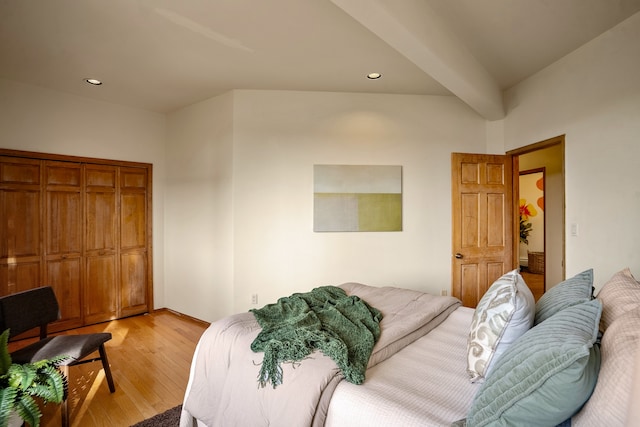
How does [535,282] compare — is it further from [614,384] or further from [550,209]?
[614,384]

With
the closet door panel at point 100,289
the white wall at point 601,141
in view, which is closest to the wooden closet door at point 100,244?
the closet door panel at point 100,289

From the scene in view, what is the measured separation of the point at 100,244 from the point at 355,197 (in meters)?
3.18

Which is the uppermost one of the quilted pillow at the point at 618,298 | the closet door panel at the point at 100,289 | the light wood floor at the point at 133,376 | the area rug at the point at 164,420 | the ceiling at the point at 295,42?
the ceiling at the point at 295,42

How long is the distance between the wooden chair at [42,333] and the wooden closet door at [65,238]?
145 centimetres

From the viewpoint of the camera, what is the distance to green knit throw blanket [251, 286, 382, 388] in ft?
4.64

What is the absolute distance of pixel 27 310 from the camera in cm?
232

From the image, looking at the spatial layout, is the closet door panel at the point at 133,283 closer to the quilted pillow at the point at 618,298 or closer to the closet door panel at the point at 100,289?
the closet door panel at the point at 100,289

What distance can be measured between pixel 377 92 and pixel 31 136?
12.7 ft

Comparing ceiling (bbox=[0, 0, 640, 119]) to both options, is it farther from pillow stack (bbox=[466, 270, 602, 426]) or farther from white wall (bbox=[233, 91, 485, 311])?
pillow stack (bbox=[466, 270, 602, 426])

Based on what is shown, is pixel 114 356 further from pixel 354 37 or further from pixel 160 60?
pixel 354 37

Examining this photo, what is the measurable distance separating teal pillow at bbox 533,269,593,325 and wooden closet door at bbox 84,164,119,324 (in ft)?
14.6

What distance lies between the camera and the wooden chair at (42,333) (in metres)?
2.10

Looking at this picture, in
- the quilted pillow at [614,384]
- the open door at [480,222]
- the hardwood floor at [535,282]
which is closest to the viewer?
the quilted pillow at [614,384]

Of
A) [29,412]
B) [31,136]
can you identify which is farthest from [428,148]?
[31,136]
